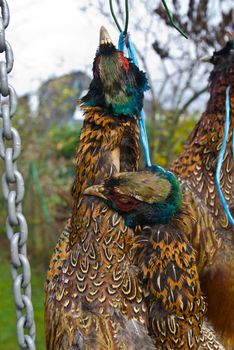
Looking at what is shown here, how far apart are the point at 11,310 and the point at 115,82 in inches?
139

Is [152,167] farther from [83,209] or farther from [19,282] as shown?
[19,282]

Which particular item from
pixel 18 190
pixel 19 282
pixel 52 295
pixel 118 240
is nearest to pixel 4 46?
pixel 18 190

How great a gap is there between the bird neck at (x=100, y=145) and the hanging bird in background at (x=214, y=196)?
1.62 ft

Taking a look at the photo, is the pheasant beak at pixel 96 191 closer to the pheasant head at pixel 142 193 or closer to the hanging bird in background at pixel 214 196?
the pheasant head at pixel 142 193

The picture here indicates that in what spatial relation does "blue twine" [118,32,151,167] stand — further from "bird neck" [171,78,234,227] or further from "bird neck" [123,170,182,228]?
"bird neck" [171,78,234,227]

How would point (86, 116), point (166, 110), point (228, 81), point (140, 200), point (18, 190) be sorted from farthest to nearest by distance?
point (166, 110) → point (228, 81) → point (86, 116) → point (140, 200) → point (18, 190)

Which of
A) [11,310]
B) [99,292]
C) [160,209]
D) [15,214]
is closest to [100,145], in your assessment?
[160,209]

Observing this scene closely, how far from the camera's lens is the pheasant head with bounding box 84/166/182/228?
1291mm

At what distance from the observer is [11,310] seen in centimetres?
429

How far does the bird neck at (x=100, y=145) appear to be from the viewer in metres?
1.36

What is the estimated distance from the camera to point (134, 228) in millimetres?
1395

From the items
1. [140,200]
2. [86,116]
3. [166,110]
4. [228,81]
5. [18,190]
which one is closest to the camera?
[18,190]

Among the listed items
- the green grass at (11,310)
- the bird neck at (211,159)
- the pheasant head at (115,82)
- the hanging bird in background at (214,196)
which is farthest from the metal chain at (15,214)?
the green grass at (11,310)

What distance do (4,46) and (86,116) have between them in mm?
571
